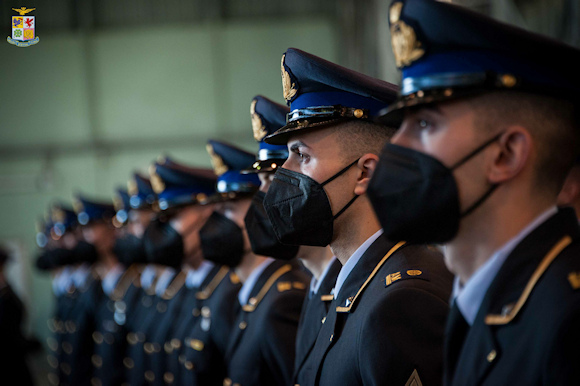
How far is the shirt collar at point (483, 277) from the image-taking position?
1186mm

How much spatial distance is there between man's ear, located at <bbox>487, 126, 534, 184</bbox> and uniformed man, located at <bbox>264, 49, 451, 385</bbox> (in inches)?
25.0

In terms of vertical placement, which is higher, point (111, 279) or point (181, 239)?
point (181, 239)

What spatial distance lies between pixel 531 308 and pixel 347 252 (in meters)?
0.95

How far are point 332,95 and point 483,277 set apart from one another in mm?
945

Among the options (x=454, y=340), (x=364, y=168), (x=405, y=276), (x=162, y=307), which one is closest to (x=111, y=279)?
(x=162, y=307)

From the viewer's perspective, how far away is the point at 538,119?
3.93ft

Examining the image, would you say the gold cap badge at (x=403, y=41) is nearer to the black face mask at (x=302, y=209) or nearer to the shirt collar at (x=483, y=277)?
the shirt collar at (x=483, y=277)

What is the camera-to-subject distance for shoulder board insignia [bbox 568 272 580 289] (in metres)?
1.07

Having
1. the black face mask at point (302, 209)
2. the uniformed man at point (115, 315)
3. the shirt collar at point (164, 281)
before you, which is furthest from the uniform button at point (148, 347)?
the black face mask at point (302, 209)

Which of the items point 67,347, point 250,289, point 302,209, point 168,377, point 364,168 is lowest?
point 67,347

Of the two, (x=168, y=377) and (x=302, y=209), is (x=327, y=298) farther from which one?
(x=168, y=377)

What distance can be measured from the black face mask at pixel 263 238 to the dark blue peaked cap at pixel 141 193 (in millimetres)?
2723

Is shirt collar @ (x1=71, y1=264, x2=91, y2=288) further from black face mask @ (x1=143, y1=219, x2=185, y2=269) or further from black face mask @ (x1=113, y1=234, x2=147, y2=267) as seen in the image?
black face mask @ (x1=143, y1=219, x2=185, y2=269)

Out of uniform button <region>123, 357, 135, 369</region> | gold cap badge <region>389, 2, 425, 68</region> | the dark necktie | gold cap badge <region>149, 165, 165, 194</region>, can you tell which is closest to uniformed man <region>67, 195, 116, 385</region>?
uniform button <region>123, 357, 135, 369</region>
